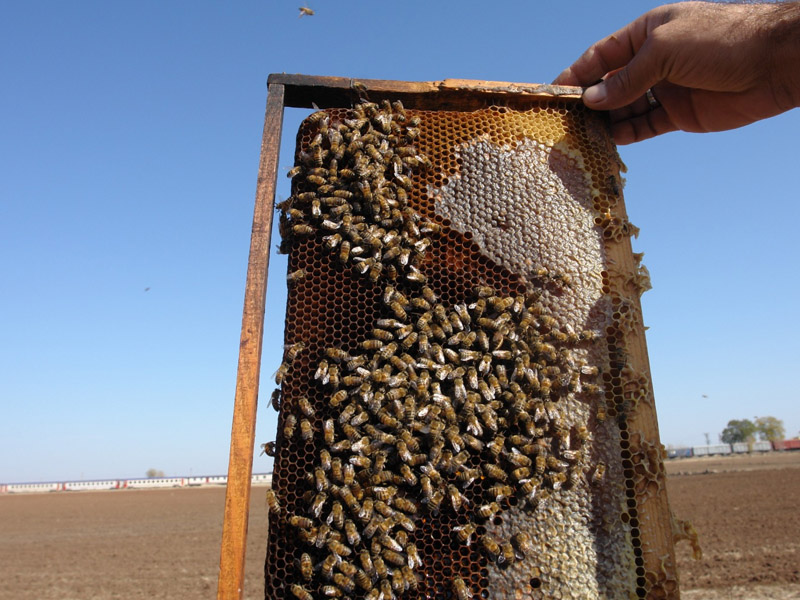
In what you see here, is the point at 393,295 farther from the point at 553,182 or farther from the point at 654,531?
the point at 654,531

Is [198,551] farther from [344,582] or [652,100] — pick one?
[652,100]

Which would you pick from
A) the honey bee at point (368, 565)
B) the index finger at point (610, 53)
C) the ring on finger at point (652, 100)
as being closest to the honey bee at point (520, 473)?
the honey bee at point (368, 565)

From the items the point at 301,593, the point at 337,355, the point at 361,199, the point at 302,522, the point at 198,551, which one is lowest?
the point at 198,551

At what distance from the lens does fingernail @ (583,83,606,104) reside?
4535mm

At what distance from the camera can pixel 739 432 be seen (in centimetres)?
14012

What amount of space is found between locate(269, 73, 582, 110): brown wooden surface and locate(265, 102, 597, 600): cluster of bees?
293 mm

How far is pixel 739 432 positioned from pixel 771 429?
766 centimetres

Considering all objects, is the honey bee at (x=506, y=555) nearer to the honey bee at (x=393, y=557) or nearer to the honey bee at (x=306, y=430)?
the honey bee at (x=393, y=557)

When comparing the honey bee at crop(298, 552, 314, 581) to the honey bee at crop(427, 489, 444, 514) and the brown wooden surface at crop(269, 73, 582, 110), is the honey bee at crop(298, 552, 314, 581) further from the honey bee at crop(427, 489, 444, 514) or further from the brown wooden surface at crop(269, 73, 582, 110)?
the brown wooden surface at crop(269, 73, 582, 110)

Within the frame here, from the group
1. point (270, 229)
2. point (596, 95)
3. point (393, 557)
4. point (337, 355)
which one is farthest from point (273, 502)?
point (596, 95)

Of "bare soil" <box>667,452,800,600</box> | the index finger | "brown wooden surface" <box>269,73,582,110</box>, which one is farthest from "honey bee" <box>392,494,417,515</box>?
"bare soil" <box>667,452,800,600</box>

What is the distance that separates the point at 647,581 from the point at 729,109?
3746 millimetres

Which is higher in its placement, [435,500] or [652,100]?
[652,100]

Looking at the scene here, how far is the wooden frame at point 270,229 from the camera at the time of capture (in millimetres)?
3340
